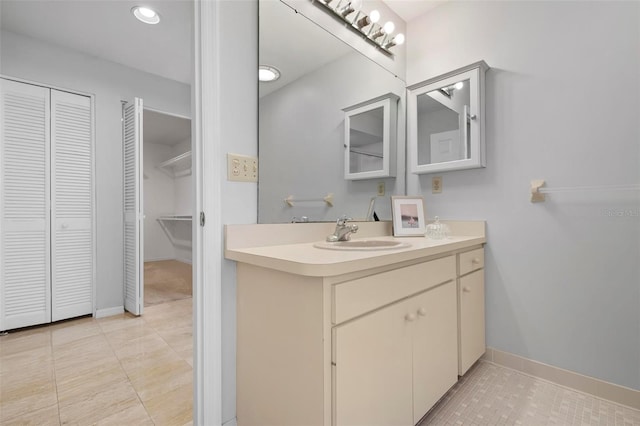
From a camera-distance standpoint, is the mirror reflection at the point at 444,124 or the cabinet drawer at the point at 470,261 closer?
the cabinet drawer at the point at 470,261

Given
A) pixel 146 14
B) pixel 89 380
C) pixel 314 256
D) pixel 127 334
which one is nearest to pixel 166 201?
pixel 127 334

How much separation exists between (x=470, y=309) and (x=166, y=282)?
3.90 metres

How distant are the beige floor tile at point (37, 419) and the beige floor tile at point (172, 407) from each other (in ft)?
1.25

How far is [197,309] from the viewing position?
3.80 ft

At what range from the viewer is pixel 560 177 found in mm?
1586

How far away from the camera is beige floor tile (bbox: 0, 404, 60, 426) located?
4.36ft

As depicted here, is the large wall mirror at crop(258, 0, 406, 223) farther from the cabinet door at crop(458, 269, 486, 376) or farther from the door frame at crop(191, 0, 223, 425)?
the cabinet door at crop(458, 269, 486, 376)

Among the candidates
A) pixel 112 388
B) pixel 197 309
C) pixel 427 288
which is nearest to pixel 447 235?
pixel 427 288

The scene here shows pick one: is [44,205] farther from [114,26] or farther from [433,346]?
[433,346]

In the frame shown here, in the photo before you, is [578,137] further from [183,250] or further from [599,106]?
[183,250]

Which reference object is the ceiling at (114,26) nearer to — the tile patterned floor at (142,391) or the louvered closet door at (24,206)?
the louvered closet door at (24,206)

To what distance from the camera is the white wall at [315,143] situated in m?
1.37

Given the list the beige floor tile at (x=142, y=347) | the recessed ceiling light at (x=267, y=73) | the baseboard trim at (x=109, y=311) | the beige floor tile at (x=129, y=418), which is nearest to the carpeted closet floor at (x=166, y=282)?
the baseboard trim at (x=109, y=311)

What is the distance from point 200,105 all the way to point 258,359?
1011 mm
